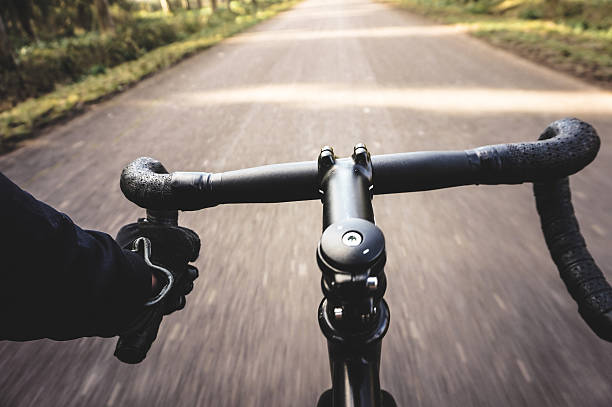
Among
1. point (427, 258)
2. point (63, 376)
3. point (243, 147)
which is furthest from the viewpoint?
point (243, 147)

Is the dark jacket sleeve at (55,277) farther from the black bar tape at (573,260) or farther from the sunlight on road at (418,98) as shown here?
the sunlight on road at (418,98)

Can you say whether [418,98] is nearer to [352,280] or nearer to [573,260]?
[573,260]

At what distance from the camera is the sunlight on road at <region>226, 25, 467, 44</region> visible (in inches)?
400

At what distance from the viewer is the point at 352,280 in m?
0.52

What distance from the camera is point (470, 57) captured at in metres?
6.92

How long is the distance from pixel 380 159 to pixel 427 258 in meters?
1.35

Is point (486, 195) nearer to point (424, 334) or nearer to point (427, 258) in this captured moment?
point (427, 258)

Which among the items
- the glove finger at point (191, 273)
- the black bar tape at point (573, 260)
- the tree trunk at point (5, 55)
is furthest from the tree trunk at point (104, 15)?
the black bar tape at point (573, 260)

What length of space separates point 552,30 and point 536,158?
10.6m

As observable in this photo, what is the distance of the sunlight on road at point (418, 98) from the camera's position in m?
4.23

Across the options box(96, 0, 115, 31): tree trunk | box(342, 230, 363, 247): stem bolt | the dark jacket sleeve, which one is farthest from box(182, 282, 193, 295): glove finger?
box(96, 0, 115, 31): tree trunk

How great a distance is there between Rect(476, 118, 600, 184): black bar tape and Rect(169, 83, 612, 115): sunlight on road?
3.67 meters

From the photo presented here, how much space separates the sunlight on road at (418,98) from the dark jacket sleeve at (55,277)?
4.16 m

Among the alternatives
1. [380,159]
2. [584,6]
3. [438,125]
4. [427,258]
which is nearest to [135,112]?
[438,125]
